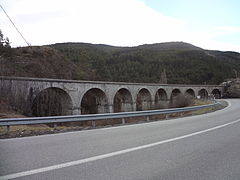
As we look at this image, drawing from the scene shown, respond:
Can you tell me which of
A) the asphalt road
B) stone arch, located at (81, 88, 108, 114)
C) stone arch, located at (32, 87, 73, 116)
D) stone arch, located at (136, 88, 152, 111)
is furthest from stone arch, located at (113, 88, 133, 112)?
the asphalt road

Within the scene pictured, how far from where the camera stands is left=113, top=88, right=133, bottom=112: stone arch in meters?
44.4

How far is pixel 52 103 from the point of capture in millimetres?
30438

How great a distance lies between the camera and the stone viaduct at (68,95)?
22.8 meters

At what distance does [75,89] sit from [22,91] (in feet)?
28.8

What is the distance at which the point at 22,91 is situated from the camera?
77.9ft

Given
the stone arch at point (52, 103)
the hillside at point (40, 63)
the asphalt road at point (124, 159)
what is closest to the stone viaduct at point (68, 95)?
the stone arch at point (52, 103)

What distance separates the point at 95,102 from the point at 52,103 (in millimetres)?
11978

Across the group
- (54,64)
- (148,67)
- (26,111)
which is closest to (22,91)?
(26,111)

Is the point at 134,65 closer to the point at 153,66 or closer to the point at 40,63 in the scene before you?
the point at 153,66

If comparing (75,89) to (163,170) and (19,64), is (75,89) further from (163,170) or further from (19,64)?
(163,170)

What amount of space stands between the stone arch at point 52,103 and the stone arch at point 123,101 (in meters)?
13.8

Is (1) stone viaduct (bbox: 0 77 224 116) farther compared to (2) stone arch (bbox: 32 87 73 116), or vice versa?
(2) stone arch (bbox: 32 87 73 116)

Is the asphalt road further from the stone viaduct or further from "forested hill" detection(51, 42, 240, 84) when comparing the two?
"forested hill" detection(51, 42, 240, 84)

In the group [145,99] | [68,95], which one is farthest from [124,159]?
[145,99]
